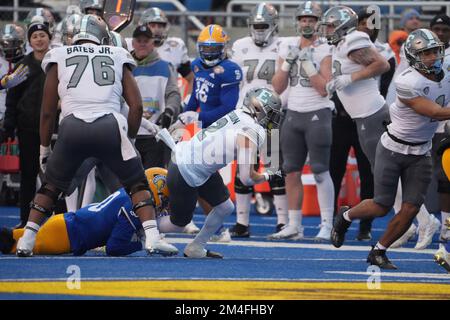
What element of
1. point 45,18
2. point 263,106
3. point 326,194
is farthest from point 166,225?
point 45,18

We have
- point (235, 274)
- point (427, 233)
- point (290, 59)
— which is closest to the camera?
point (235, 274)

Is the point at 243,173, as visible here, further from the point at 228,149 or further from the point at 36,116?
the point at 36,116

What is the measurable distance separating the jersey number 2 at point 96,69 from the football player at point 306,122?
9.48ft

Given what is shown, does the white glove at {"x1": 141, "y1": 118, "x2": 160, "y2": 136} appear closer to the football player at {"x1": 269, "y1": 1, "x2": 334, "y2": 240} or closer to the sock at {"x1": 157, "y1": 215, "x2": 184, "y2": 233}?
the sock at {"x1": 157, "y1": 215, "x2": 184, "y2": 233}

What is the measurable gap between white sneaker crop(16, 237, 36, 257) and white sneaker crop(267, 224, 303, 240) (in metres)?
3.03

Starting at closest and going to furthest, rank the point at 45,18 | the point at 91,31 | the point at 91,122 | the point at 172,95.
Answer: the point at 91,122 < the point at 91,31 < the point at 172,95 < the point at 45,18

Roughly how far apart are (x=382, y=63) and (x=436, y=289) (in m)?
3.60

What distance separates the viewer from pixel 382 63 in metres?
11.0

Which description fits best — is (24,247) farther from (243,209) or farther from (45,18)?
(45,18)

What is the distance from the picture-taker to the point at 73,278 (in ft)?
25.5

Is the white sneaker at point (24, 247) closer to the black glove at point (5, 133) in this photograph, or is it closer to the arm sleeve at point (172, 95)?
the black glove at point (5, 133)

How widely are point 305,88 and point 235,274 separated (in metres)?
3.60

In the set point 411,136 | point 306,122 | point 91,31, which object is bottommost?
point 306,122
